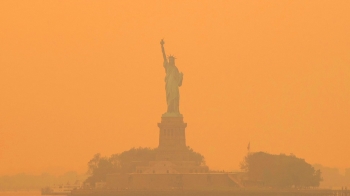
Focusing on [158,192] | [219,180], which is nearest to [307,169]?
[219,180]

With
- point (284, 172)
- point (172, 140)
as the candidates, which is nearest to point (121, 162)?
point (172, 140)

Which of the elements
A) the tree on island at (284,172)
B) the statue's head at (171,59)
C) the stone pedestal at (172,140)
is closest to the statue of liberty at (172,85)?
the statue's head at (171,59)

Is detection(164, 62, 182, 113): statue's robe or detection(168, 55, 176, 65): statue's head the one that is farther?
detection(164, 62, 182, 113): statue's robe

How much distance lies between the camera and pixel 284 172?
109m

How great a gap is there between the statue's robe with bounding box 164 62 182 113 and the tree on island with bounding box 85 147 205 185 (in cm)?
568

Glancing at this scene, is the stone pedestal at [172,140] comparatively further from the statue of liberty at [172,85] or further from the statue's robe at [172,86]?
the statue's robe at [172,86]

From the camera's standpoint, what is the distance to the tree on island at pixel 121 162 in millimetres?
124875

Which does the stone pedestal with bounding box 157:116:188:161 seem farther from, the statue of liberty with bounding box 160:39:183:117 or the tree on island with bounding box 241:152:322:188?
the tree on island with bounding box 241:152:322:188

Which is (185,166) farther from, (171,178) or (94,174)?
(94,174)

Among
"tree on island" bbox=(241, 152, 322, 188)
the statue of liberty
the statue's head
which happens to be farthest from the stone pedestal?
"tree on island" bbox=(241, 152, 322, 188)

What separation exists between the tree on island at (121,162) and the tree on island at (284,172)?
11.1 m

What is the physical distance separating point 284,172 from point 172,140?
16.4 metres

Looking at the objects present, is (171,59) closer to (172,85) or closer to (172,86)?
(172,85)

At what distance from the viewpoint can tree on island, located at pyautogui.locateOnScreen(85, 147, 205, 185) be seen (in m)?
125
